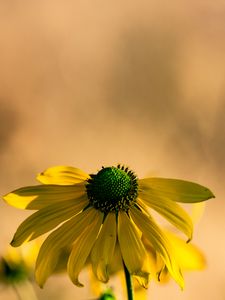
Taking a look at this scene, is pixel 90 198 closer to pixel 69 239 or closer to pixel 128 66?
pixel 69 239

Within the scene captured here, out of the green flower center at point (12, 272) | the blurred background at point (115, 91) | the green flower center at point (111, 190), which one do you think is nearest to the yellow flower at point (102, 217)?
the green flower center at point (111, 190)

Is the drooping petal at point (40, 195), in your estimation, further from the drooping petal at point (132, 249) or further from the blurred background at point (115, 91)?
the blurred background at point (115, 91)

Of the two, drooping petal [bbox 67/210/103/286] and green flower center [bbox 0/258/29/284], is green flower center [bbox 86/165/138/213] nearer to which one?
drooping petal [bbox 67/210/103/286]

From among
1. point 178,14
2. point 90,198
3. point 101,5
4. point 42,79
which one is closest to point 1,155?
point 42,79

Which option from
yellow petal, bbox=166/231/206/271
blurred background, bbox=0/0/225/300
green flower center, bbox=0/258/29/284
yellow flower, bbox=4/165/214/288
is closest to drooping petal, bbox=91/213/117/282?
yellow flower, bbox=4/165/214/288

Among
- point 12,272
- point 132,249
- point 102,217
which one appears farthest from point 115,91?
point 132,249
